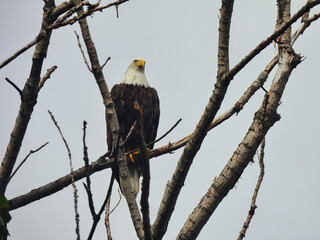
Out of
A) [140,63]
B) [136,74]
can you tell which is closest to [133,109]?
[136,74]

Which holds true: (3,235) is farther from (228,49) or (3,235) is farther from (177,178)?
(228,49)

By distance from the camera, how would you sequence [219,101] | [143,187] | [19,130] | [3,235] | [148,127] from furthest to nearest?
[148,127]
[19,130]
[219,101]
[143,187]
[3,235]

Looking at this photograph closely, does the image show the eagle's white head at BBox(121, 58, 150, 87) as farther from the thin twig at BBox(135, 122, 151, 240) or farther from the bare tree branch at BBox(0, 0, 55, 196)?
the thin twig at BBox(135, 122, 151, 240)

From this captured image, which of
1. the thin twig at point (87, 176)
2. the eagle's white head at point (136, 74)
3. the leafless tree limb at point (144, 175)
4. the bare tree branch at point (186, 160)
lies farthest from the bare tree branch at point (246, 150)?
the eagle's white head at point (136, 74)

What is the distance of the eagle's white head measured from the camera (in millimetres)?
7081

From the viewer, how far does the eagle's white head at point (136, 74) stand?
708 centimetres

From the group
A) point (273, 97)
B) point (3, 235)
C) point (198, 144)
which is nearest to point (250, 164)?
point (273, 97)

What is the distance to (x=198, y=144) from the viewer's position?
2.50m

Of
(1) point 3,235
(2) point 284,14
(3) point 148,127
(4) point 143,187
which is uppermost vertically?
(3) point 148,127

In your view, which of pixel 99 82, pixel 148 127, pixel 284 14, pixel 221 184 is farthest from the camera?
pixel 148 127

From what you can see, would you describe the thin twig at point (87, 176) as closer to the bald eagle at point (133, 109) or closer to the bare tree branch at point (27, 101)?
the bare tree branch at point (27, 101)

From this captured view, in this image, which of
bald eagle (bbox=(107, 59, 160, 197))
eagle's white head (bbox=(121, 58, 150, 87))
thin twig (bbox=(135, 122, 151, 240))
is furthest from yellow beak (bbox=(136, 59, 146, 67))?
thin twig (bbox=(135, 122, 151, 240))

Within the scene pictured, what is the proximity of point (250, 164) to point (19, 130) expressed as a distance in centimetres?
149

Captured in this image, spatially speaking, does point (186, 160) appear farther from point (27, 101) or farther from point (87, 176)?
point (27, 101)
